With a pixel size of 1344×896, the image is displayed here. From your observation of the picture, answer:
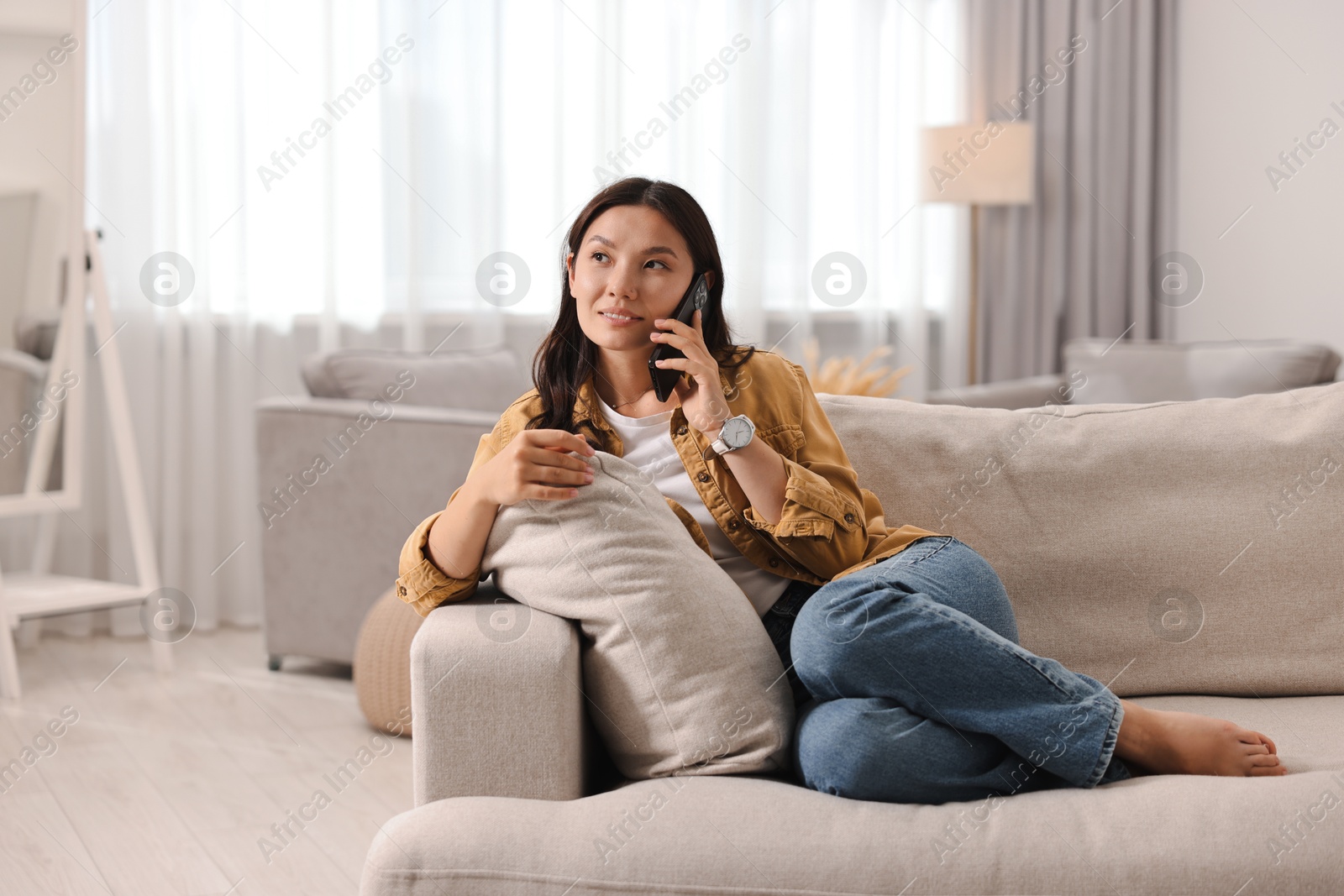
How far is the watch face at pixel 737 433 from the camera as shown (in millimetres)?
1351

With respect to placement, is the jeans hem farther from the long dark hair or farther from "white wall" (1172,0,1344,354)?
"white wall" (1172,0,1344,354)

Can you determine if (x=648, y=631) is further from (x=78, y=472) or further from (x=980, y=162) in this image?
(x=980, y=162)

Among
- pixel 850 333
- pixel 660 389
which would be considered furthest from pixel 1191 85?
pixel 660 389

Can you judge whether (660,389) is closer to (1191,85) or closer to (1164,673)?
(1164,673)

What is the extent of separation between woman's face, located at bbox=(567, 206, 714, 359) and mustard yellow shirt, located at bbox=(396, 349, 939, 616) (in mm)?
109

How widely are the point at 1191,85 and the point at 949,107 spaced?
818 millimetres

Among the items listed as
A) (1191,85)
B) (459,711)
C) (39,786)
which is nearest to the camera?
(459,711)

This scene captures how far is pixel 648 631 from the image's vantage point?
120cm

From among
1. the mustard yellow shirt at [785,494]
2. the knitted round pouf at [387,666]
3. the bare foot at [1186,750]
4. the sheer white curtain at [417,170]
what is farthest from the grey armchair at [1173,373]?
the bare foot at [1186,750]

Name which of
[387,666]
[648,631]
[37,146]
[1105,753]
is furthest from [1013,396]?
[37,146]

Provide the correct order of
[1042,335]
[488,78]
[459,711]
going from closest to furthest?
[459,711] < [488,78] < [1042,335]

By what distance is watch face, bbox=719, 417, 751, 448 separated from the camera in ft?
4.43

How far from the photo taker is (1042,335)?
428 centimetres

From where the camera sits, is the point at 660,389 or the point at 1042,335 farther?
the point at 1042,335
